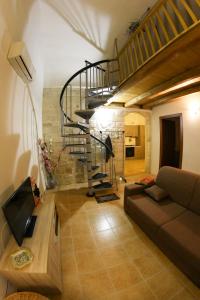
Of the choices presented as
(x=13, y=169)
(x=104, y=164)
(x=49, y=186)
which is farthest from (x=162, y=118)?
(x=13, y=169)

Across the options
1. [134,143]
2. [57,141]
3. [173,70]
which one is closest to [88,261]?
[57,141]

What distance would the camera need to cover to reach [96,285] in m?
1.57

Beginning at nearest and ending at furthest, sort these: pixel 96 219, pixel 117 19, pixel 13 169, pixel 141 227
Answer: pixel 13 169, pixel 141 227, pixel 96 219, pixel 117 19

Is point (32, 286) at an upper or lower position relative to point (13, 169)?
lower

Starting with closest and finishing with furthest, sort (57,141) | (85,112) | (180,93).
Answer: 1. (85,112)
2. (180,93)
3. (57,141)

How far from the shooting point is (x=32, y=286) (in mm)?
1349

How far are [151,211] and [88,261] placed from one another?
1083mm

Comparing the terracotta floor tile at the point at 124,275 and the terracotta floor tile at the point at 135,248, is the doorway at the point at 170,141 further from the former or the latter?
the terracotta floor tile at the point at 124,275

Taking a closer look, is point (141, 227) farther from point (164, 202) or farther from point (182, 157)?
point (182, 157)

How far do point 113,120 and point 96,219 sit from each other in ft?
10.5

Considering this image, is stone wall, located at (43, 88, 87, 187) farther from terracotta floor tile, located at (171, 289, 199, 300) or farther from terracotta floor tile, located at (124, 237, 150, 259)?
terracotta floor tile, located at (171, 289, 199, 300)

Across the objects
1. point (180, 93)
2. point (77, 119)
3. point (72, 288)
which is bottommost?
point (72, 288)

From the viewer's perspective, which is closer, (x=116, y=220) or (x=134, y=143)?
(x=116, y=220)

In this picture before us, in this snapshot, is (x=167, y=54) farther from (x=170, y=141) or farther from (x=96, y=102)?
(x=170, y=141)
